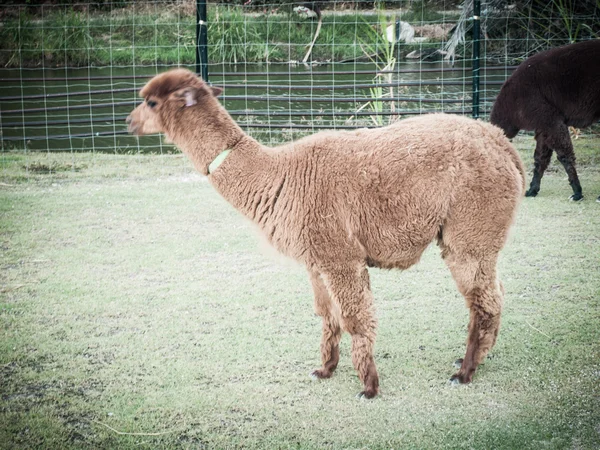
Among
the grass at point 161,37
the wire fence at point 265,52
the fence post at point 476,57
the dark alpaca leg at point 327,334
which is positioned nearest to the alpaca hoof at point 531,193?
the fence post at point 476,57

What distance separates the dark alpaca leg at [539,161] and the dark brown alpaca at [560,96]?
0.04 feet

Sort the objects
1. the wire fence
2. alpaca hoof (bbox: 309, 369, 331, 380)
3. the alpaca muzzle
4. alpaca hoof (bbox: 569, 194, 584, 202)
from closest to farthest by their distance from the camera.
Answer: alpaca hoof (bbox: 309, 369, 331, 380)
the alpaca muzzle
alpaca hoof (bbox: 569, 194, 584, 202)
the wire fence

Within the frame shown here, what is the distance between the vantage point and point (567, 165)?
686cm

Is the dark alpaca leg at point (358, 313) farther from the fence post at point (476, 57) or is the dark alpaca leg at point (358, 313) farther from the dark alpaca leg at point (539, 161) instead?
the fence post at point (476, 57)

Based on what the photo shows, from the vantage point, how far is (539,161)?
7.18 m

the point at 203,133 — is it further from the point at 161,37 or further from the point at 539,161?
the point at 161,37

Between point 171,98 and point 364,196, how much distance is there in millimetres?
1245

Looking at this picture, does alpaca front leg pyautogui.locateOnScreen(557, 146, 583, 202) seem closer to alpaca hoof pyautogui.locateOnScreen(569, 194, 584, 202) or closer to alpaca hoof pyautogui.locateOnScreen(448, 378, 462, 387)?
alpaca hoof pyautogui.locateOnScreen(569, 194, 584, 202)

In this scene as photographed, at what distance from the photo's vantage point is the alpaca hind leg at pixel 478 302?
11.4 feet

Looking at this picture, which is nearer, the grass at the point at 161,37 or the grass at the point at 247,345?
the grass at the point at 247,345

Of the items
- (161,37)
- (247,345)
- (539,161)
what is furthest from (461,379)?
(161,37)

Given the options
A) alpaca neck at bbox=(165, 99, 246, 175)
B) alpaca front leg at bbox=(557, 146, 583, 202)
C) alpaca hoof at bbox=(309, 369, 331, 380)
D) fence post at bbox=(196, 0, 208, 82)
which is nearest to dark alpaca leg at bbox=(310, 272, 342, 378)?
alpaca hoof at bbox=(309, 369, 331, 380)

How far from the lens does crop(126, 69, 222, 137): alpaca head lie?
3.57 m

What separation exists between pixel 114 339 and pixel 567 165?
17.0ft
